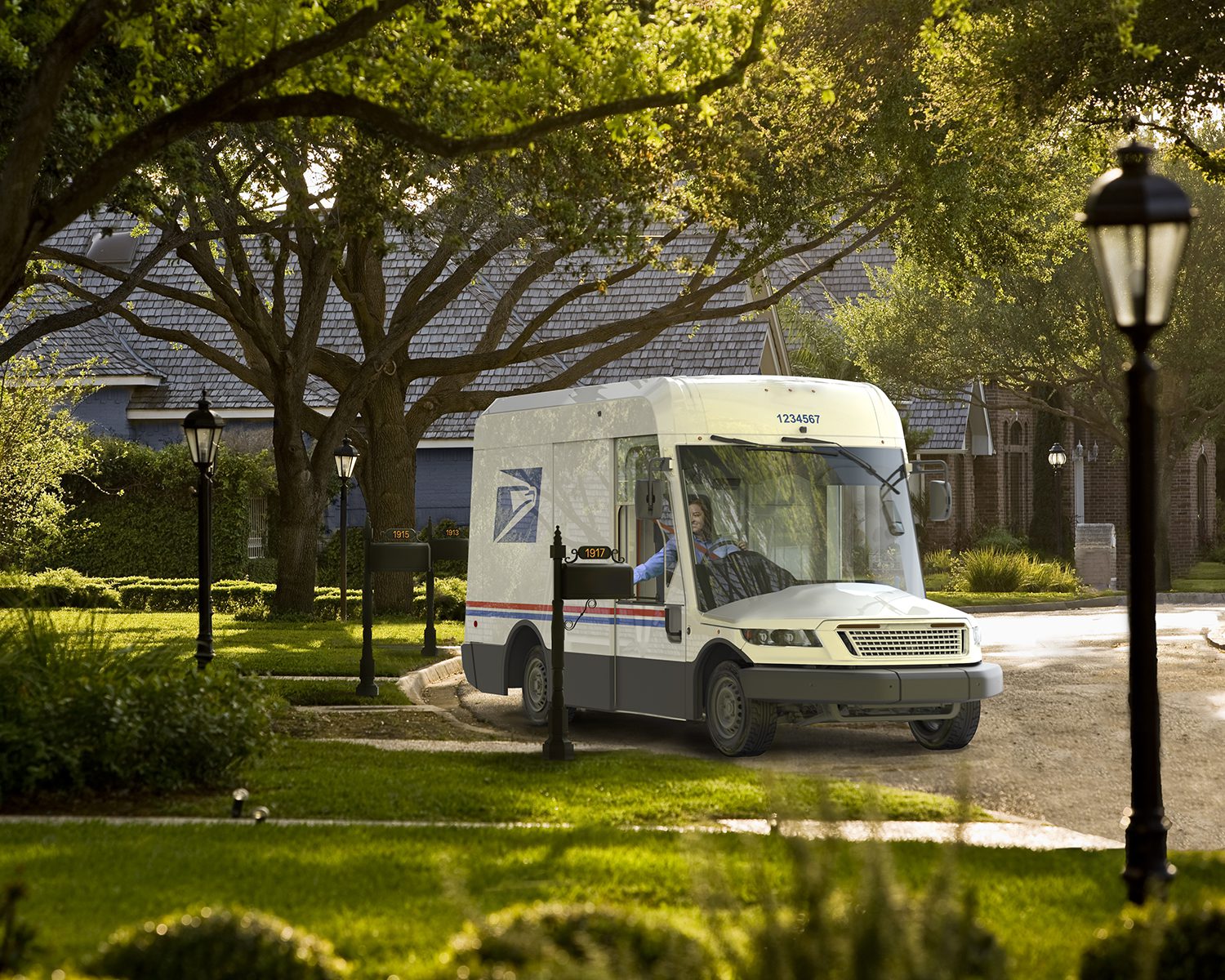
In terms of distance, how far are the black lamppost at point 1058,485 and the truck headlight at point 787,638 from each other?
3243 centimetres

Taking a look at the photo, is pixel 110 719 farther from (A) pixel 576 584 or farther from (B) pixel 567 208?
(B) pixel 567 208

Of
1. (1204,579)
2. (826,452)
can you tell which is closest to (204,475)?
(826,452)

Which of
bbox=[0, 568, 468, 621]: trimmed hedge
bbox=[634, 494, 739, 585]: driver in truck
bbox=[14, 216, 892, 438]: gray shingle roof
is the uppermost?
bbox=[14, 216, 892, 438]: gray shingle roof

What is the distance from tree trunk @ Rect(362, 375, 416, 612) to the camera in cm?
2708

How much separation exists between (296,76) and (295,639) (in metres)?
12.2

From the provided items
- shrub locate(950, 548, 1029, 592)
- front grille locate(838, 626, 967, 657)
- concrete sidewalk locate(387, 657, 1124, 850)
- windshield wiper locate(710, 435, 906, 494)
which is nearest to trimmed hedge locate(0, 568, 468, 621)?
shrub locate(950, 548, 1029, 592)

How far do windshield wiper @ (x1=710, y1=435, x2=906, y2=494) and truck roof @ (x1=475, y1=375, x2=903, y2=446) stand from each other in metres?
0.06

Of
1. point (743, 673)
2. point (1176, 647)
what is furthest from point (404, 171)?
point (1176, 647)

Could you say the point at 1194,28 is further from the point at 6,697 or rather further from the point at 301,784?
the point at 6,697

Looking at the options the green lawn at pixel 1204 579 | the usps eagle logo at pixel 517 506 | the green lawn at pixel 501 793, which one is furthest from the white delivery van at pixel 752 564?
the green lawn at pixel 1204 579

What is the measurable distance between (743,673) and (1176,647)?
38.1 feet

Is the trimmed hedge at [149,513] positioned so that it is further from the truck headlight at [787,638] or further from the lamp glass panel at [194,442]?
the truck headlight at [787,638]

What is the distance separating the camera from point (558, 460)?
15383mm

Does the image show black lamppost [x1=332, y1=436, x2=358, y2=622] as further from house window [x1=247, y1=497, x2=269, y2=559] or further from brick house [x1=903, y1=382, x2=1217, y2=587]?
brick house [x1=903, y1=382, x2=1217, y2=587]
